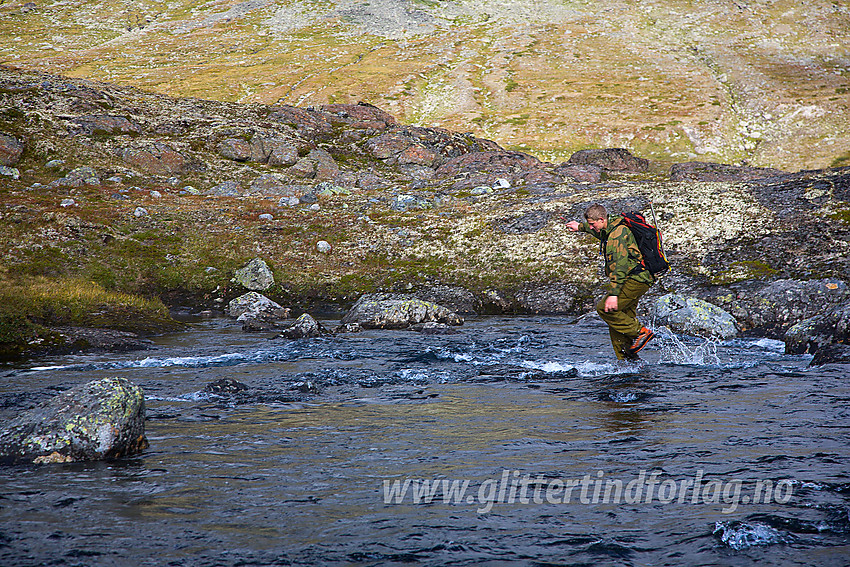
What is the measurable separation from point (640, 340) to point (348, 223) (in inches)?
1019

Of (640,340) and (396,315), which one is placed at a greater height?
(640,340)

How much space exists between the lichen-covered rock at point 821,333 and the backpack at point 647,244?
191 inches

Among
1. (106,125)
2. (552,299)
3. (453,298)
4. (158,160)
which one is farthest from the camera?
(106,125)

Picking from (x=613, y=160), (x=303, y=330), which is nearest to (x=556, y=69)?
(x=613, y=160)

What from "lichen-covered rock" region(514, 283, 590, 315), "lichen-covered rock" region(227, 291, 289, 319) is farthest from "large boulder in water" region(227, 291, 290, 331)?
"lichen-covered rock" region(514, 283, 590, 315)

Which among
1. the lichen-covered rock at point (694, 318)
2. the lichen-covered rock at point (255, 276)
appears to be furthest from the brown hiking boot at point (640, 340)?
the lichen-covered rock at point (255, 276)

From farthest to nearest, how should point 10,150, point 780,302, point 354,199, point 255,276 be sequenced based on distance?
point 10,150, point 354,199, point 255,276, point 780,302

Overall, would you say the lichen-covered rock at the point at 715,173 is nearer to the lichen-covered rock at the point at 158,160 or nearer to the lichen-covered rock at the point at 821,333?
the lichen-covered rock at the point at 821,333

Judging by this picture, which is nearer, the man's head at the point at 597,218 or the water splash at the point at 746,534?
the water splash at the point at 746,534

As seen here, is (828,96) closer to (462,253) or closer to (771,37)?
(771,37)

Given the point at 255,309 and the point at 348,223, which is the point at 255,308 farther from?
the point at 348,223

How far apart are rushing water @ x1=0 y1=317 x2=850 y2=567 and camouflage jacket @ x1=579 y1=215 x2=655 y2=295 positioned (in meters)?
2.36

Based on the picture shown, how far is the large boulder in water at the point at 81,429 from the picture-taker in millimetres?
7723

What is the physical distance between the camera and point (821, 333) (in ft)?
49.8
